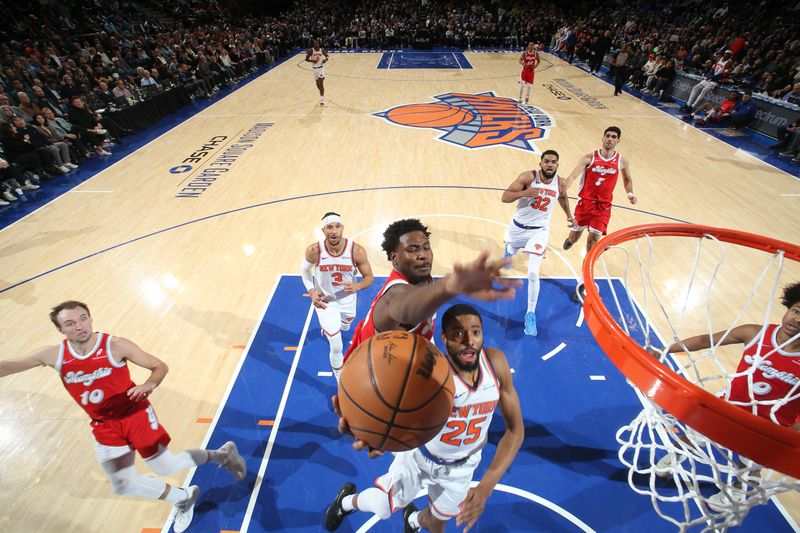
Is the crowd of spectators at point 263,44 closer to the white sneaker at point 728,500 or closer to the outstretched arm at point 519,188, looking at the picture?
the outstretched arm at point 519,188

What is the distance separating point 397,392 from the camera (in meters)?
1.88

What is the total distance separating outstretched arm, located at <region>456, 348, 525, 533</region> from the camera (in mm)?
2158

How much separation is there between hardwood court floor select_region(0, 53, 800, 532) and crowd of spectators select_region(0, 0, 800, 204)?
5.02ft

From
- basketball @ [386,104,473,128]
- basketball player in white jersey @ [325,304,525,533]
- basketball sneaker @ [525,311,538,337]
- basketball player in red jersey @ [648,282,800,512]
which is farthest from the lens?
basketball @ [386,104,473,128]

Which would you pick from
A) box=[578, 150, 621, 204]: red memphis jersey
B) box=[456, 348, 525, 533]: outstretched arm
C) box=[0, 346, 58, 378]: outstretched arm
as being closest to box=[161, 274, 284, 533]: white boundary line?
box=[0, 346, 58, 378]: outstretched arm

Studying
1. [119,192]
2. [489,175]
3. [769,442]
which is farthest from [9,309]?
[489,175]

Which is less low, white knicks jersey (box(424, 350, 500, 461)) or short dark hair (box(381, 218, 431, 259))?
short dark hair (box(381, 218, 431, 259))

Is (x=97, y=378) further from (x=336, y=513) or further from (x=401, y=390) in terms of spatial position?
(x=401, y=390)

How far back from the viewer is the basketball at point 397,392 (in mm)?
1885

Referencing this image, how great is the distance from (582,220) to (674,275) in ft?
5.72

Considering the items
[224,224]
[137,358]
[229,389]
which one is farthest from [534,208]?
[224,224]

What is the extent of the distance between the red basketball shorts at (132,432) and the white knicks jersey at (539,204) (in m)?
4.17

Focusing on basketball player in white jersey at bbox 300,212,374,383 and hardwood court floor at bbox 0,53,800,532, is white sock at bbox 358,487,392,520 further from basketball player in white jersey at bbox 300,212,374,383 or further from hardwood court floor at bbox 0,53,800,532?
hardwood court floor at bbox 0,53,800,532

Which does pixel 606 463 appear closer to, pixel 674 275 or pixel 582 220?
pixel 582 220
